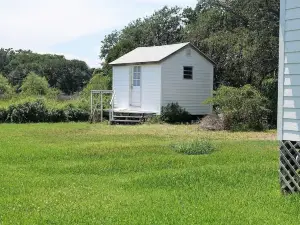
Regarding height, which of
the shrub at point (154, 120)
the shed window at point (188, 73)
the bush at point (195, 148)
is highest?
Answer: the shed window at point (188, 73)

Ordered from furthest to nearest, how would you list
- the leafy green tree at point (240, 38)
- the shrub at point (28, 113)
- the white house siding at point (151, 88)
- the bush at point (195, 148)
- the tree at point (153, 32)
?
the tree at point (153, 32)
the shrub at point (28, 113)
the white house siding at point (151, 88)
the leafy green tree at point (240, 38)
the bush at point (195, 148)

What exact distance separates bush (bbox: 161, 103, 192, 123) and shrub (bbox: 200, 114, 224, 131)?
149 inches

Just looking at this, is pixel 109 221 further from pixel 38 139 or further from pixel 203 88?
pixel 203 88

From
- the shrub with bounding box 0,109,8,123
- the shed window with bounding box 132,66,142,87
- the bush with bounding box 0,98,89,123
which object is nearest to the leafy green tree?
the shed window with bounding box 132,66,142,87

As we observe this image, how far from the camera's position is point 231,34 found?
27.0 metres

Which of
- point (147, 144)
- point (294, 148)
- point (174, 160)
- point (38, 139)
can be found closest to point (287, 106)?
point (294, 148)

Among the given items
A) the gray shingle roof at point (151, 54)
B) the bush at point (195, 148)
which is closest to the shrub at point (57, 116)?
the gray shingle roof at point (151, 54)

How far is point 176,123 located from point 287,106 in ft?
59.6

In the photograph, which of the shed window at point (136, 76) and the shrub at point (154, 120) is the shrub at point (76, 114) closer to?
the shed window at point (136, 76)

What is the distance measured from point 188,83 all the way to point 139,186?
19401 mm

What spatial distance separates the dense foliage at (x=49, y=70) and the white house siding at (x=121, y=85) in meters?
51.6

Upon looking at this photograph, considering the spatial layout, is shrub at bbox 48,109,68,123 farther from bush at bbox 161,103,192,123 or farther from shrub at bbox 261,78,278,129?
shrub at bbox 261,78,278,129

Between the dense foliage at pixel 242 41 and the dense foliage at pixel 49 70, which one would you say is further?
the dense foliage at pixel 49 70

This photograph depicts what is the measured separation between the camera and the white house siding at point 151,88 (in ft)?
88.2
